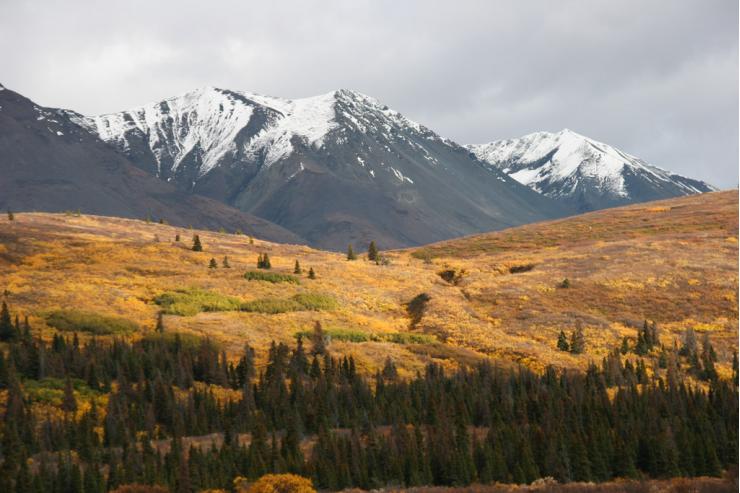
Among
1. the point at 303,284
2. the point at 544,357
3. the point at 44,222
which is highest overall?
the point at 44,222

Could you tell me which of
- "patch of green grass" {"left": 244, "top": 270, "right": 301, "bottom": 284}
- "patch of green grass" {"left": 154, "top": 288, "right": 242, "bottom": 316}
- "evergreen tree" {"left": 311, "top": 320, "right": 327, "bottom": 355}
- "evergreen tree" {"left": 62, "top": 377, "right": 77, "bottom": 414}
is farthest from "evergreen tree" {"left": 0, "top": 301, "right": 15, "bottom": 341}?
"patch of green grass" {"left": 244, "top": 270, "right": 301, "bottom": 284}

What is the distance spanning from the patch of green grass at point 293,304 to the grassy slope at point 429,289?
1.85m

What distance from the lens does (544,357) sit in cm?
9562

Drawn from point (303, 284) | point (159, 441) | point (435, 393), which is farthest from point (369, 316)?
point (159, 441)

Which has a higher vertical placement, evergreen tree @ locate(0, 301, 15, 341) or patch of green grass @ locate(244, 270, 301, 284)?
patch of green grass @ locate(244, 270, 301, 284)

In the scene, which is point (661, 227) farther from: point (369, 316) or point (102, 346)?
point (102, 346)

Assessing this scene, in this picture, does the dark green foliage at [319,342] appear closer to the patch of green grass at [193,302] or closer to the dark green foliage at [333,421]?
the dark green foliage at [333,421]

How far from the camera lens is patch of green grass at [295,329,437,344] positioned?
10119cm

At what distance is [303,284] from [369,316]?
14615 millimetres

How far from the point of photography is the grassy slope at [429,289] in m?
100

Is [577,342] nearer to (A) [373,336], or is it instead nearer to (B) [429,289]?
(A) [373,336]

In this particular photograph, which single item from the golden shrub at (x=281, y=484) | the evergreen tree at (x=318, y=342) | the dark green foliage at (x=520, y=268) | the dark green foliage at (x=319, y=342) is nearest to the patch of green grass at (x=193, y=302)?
the dark green foliage at (x=319, y=342)

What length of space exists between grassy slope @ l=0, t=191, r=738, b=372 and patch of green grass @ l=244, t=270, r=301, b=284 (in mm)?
1579

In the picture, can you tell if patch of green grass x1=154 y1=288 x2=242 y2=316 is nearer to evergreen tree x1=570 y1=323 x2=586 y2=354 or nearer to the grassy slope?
the grassy slope
